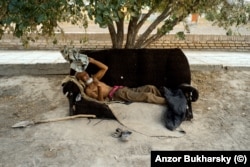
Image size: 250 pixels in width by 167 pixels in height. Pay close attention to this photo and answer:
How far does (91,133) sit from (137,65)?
1473mm

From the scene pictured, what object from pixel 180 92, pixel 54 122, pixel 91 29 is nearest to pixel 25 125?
pixel 54 122

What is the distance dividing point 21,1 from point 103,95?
2.03 meters

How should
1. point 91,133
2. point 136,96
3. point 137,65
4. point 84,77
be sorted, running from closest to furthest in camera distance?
1. point 91,133
2. point 84,77
3. point 136,96
4. point 137,65

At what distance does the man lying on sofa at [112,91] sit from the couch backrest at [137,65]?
0.24m

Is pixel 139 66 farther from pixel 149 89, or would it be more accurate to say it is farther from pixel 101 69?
pixel 101 69

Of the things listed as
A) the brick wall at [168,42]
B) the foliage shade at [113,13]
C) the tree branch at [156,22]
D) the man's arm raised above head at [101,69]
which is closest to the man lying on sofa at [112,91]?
the man's arm raised above head at [101,69]

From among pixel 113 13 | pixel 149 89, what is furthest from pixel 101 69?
pixel 113 13

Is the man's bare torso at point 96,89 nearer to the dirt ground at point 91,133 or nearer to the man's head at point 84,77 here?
the man's head at point 84,77

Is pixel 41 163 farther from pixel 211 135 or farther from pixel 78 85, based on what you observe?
pixel 211 135

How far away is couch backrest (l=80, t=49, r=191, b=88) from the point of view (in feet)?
16.0

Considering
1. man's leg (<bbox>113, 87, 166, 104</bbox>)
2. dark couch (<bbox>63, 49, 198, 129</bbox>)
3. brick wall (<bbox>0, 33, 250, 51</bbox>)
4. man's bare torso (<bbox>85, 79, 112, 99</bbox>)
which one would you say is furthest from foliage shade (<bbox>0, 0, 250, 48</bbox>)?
brick wall (<bbox>0, 33, 250, 51</bbox>)

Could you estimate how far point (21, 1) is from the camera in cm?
284

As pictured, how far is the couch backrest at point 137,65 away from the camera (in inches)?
192

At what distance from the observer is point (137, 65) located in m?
4.93
